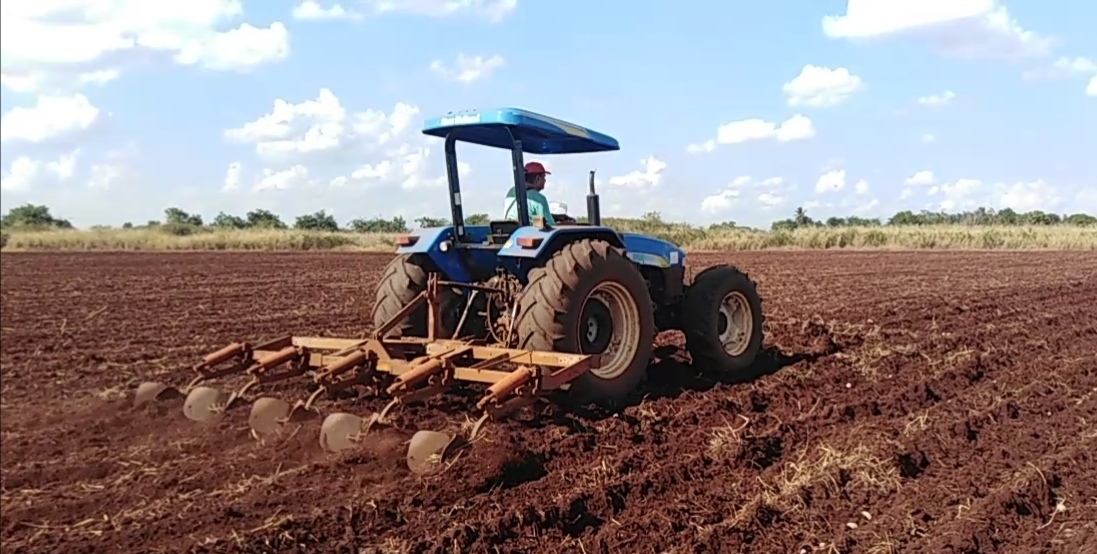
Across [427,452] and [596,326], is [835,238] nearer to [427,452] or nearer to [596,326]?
[596,326]

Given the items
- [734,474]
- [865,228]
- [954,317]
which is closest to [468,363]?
[734,474]

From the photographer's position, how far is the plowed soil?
3648 millimetres

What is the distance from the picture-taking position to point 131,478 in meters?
4.21

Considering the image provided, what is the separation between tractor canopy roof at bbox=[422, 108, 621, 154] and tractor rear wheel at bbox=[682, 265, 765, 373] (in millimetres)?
1314

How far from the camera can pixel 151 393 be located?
533 centimetres

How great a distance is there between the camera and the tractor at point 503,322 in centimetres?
507

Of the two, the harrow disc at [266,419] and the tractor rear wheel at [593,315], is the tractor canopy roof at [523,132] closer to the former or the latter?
the tractor rear wheel at [593,315]

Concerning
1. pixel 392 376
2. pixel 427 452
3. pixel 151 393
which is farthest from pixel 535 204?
pixel 151 393

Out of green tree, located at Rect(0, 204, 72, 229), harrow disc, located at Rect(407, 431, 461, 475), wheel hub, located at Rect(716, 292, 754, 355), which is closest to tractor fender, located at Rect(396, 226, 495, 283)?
harrow disc, located at Rect(407, 431, 461, 475)

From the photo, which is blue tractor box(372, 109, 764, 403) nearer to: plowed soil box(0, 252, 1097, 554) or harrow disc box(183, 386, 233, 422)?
plowed soil box(0, 252, 1097, 554)

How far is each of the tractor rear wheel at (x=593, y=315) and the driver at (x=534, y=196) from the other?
0.51m

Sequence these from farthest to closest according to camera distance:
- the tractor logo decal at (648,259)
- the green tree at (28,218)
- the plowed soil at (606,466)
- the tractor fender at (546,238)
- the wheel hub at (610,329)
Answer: the tractor logo decal at (648,259)
the wheel hub at (610,329)
the tractor fender at (546,238)
the plowed soil at (606,466)
the green tree at (28,218)

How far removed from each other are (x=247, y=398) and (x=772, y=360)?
4347 mm

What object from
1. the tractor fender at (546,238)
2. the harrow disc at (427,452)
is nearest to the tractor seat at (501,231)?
the tractor fender at (546,238)
